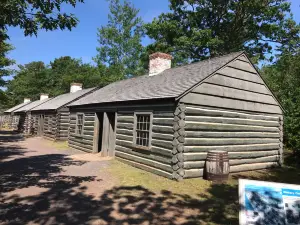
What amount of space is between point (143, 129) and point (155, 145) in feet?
3.68

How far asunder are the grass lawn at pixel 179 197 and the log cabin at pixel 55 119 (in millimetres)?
12931

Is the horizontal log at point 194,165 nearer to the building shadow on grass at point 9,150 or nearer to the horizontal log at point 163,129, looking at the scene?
the horizontal log at point 163,129

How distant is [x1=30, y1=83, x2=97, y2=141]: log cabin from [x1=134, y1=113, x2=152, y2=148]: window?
11594 mm

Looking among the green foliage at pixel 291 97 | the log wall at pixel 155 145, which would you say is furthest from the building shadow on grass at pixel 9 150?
the green foliage at pixel 291 97

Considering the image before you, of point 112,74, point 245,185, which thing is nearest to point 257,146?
point 245,185

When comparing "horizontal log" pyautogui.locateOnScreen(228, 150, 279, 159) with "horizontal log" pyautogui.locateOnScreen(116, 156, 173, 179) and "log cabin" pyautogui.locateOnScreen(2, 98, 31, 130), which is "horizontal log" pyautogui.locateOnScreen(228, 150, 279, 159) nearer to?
"horizontal log" pyautogui.locateOnScreen(116, 156, 173, 179)

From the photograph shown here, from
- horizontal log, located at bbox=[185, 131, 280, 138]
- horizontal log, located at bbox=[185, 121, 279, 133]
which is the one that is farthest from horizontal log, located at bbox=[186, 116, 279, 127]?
horizontal log, located at bbox=[185, 131, 280, 138]

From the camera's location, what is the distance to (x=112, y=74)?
4022 cm

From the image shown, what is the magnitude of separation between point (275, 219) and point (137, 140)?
8219 millimetres

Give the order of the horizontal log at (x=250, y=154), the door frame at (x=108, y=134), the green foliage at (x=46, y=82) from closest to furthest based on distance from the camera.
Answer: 1. the horizontal log at (x=250, y=154)
2. the door frame at (x=108, y=134)
3. the green foliage at (x=46, y=82)

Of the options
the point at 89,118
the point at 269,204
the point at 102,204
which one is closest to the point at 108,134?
the point at 89,118

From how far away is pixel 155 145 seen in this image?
1002 centimetres

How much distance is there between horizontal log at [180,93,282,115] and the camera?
939cm

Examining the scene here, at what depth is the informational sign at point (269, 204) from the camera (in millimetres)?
3381
